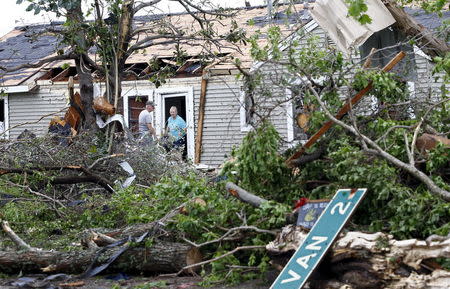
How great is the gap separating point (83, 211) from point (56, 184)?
1.32 m

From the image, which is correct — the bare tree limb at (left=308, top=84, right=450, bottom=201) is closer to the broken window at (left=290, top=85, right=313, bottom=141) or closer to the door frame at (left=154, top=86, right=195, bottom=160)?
the broken window at (left=290, top=85, right=313, bottom=141)

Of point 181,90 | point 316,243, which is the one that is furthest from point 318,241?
point 181,90

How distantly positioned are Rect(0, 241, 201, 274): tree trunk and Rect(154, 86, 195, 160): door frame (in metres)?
12.4

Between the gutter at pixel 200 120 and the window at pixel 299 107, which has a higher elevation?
the window at pixel 299 107

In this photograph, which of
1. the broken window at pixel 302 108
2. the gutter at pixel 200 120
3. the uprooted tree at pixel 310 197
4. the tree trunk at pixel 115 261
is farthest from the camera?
the gutter at pixel 200 120

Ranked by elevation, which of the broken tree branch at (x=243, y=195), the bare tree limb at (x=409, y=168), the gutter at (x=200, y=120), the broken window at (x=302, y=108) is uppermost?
the broken window at (x=302, y=108)

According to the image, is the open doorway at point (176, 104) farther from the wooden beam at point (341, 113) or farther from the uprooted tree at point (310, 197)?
the wooden beam at point (341, 113)

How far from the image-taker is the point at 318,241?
20.0ft

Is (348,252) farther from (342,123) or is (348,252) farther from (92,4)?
(92,4)

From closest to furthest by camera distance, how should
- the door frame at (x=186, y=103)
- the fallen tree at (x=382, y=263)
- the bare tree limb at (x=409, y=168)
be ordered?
the fallen tree at (x=382, y=263)
the bare tree limb at (x=409, y=168)
the door frame at (x=186, y=103)

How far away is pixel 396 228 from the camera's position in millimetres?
6656

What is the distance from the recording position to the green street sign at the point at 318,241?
6.00m

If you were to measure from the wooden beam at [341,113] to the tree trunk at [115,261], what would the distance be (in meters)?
1.40

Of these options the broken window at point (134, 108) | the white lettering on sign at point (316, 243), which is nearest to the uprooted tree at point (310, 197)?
the white lettering on sign at point (316, 243)
